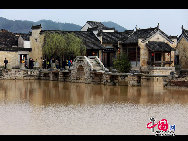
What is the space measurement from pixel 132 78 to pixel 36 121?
765 inches

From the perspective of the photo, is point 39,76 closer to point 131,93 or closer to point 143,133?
point 131,93

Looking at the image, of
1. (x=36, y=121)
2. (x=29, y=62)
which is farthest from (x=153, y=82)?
(x=36, y=121)

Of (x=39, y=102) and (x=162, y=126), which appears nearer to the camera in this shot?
(x=162, y=126)

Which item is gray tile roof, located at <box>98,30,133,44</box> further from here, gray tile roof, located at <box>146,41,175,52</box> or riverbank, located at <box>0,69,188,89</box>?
riverbank, located at <box>0,69,188,89</box>

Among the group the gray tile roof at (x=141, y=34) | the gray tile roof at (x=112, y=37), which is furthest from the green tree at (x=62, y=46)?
the gray tile roof at (x=141, y=34)

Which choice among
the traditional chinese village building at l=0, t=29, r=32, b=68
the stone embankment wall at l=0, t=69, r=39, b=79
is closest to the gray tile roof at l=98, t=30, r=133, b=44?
the traditional chinese village building at l=0, t=29, r=32, b=68

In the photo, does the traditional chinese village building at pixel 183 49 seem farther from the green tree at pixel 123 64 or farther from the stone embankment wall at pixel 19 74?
the stone embankment wall at pixel 19 74

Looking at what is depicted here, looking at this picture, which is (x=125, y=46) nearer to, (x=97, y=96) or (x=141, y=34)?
(x=141, y=34)

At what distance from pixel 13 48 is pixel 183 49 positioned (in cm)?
2386

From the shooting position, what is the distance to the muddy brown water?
17.0 meters

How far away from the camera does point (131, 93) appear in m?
31.1

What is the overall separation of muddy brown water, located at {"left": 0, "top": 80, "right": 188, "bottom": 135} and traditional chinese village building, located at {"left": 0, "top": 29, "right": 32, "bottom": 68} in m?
18.1

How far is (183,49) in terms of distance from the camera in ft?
165

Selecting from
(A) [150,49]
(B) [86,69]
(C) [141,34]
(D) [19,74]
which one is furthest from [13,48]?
(A) [150,49]
